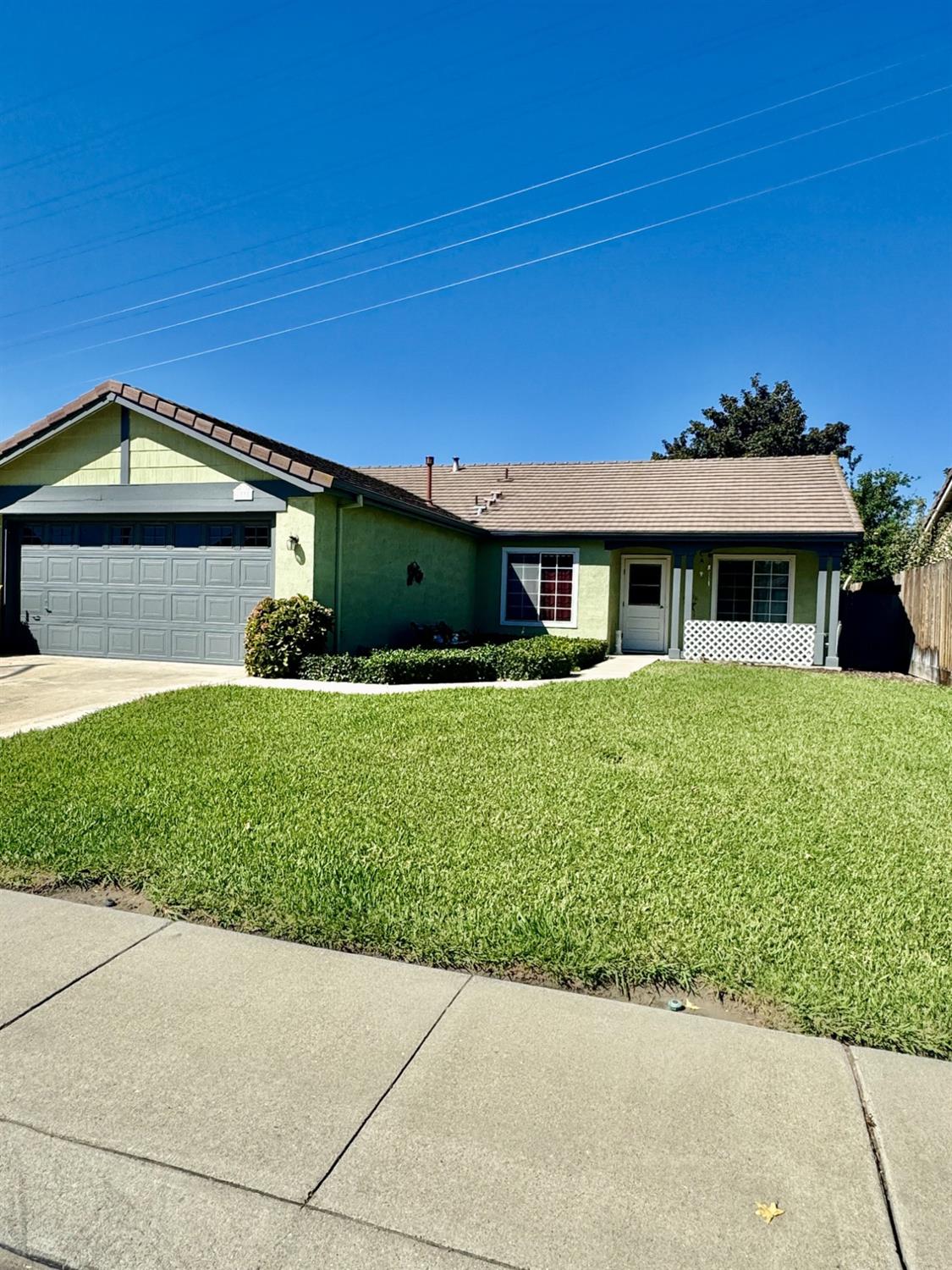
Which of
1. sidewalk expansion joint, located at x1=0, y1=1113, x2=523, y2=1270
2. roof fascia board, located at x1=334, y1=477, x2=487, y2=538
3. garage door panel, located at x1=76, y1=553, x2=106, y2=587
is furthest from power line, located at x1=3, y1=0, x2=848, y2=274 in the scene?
sidewalk expansion joint, located at x1=0, y1=1113, x2=523, y2=1270

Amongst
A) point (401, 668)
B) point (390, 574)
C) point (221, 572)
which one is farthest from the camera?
point (390, 574)

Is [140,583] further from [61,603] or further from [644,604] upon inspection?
[644,604]

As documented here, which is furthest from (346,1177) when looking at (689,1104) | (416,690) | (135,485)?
(135,485)

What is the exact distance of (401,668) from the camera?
35.9 feet

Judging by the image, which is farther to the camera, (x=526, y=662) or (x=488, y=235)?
(x=488, y=235)

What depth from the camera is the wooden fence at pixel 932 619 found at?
12695 mm

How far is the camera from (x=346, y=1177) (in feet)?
6.57

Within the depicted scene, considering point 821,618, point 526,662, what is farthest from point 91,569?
point 821,618

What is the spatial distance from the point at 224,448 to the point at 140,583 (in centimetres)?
295

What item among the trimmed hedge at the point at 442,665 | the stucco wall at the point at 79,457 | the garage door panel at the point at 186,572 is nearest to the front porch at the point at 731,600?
the trimmed hedge at the point at 442,665

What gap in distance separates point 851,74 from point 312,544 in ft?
32.7

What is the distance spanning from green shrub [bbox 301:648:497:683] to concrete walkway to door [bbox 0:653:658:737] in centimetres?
18

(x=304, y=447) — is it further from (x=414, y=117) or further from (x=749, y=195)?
(x=749, y=195)

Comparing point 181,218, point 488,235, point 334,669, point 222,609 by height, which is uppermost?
point 181,218
